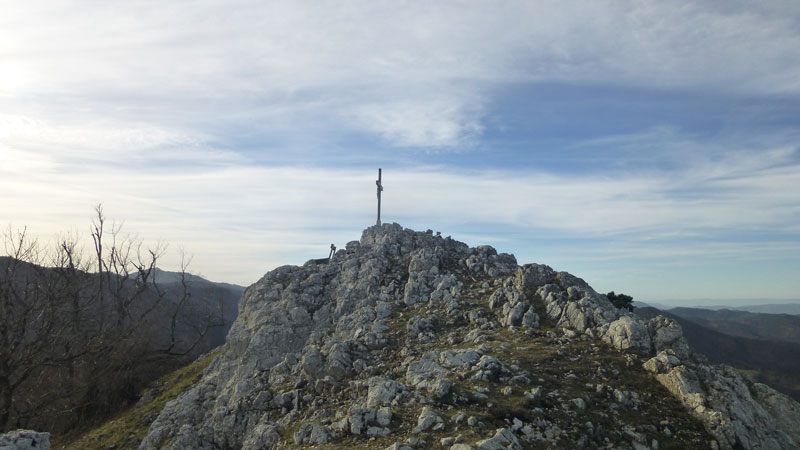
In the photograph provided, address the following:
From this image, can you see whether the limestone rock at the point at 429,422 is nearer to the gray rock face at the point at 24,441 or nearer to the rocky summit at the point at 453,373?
the rocky summit at the point at 453,373

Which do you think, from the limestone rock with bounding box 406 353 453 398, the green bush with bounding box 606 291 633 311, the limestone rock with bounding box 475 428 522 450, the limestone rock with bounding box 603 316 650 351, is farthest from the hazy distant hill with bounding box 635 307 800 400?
the limestone rock with bounding box 475 428 522 450

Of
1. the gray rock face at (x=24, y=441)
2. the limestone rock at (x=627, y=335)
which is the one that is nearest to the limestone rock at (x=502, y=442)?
the limestone rock at (x=627, y=335)

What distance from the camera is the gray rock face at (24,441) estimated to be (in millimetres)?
17750

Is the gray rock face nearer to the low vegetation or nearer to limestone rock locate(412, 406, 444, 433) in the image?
limestone rock locate(412, 406, 444, 433)

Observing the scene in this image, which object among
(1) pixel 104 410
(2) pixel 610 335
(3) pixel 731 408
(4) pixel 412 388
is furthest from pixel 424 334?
(1) pixel 104 410

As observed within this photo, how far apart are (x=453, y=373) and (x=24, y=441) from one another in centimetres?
2091

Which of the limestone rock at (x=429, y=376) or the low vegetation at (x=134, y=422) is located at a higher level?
the limestone rock at (x=429, y=376)

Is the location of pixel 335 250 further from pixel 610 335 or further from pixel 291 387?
pixel 610 335

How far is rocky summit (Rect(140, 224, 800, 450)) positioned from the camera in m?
22.8

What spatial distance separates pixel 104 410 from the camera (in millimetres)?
46375

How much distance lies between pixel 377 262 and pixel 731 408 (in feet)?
99.9

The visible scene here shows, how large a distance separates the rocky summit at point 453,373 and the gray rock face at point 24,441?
11.5 metres

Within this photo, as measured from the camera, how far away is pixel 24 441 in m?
18.2

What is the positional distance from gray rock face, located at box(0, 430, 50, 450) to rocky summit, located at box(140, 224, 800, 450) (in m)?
11.5
